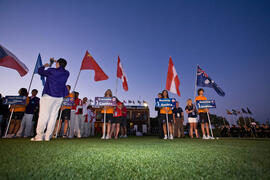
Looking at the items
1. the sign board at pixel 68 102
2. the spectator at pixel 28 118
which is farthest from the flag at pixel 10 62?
the sign board at pixel 68 102

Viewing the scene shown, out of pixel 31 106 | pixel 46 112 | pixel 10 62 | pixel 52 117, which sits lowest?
pixel 52 117

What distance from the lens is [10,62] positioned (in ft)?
18.9

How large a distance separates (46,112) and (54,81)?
37.2 inches

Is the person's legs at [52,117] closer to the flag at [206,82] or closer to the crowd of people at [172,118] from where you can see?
the crowd of people at [172,118]

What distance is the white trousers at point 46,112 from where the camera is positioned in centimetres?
379

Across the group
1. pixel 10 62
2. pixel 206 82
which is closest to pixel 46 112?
pixel 10 62

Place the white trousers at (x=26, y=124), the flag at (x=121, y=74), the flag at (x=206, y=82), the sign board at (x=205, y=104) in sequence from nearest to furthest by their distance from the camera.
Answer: the sign board at (x=205, y=104) < the white trousers at (x=26, y=124) < the flag at (x=206, y=82) < the flag at (x=121, y=74)

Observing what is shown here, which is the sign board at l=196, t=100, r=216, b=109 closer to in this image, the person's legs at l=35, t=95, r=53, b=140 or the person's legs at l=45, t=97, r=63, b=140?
the person's legs at l=45, t=97, r=63, b=140

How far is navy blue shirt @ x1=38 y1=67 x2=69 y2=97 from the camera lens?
3982 mm

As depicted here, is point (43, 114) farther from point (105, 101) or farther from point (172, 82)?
point (172, 82)

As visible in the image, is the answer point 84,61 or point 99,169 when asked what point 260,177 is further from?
point 84,61

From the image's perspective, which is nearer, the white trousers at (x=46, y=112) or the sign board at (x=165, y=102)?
the white trousers at (x=46, y=112)

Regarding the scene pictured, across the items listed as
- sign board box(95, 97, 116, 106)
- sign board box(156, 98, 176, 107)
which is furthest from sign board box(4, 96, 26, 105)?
sign board box(156, 98, 176, 107)

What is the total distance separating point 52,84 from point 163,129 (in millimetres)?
4864
